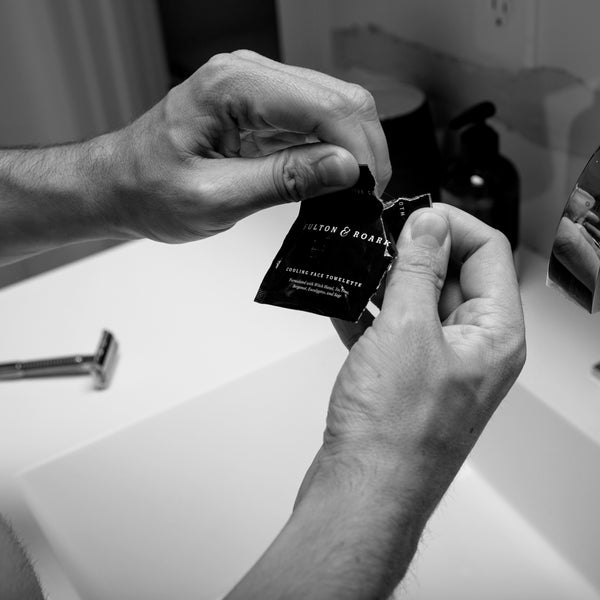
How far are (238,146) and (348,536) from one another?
1.12ft

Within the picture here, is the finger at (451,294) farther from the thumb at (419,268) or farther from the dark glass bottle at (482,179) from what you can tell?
the dark glass bottle at (482,179)

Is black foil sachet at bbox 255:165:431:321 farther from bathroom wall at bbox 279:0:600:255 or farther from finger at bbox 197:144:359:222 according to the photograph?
bathroom wall at bbox 279:0:600:255

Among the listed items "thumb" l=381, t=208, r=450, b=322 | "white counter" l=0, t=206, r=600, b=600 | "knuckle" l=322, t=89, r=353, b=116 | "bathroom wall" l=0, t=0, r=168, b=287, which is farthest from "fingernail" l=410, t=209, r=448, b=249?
"bathroom wall" l=0, t=0, r=168, b=287

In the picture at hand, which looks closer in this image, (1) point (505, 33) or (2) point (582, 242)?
(2) point (582, 242)

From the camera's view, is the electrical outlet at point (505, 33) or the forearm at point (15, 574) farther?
the electrical outlet at point (505, 33)

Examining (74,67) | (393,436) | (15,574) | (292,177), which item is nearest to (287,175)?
(292,177)

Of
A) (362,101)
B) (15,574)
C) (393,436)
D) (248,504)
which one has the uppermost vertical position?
(362,101)

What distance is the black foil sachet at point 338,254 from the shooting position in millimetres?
507

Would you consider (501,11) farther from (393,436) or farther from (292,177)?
(393,436)

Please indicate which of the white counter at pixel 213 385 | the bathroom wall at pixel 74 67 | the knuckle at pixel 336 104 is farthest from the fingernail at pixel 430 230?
the bathroom wall at pixel 74 67

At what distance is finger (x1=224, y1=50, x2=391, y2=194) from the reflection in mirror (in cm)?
14

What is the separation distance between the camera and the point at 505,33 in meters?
0.77

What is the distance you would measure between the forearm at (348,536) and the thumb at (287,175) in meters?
0.20

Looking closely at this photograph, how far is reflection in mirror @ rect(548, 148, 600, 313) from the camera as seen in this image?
19.2 inches
